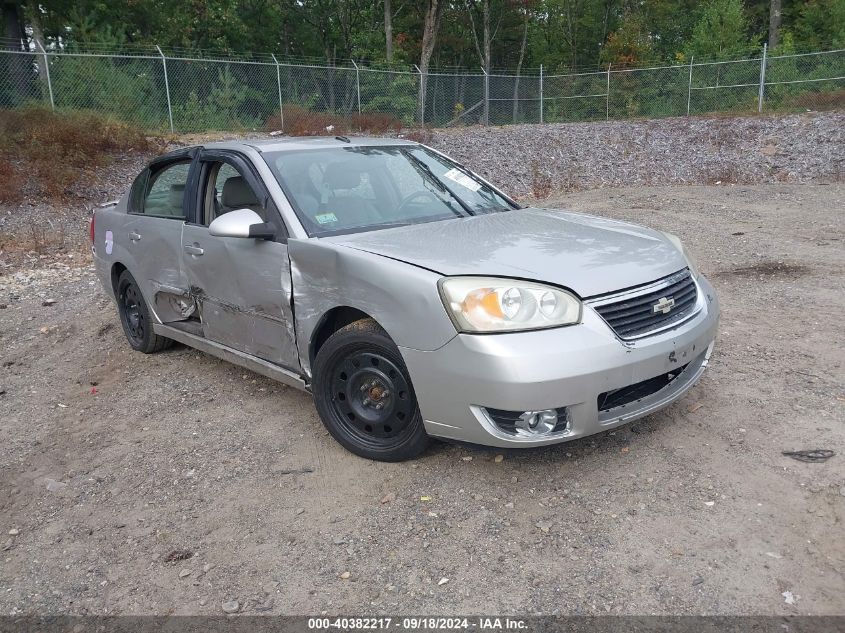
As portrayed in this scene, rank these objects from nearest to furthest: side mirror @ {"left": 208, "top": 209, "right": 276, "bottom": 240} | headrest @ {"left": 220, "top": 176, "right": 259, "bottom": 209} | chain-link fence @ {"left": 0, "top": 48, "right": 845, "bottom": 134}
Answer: side mirror @ {"left": 208, "top": 209, "right": 276, "bottom": 240} < headrest @ {"left": 220, "top": 176, "right": 259, "bottom": 209} < chain-link fence @ {"left": 0, "top": 48, "right": 845, "bottom": 134}

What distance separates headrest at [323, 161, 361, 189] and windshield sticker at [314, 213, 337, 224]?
0.94ft

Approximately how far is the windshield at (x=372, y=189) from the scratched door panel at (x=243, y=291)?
0.35 m

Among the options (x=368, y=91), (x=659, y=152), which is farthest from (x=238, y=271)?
(x=368, y=91)

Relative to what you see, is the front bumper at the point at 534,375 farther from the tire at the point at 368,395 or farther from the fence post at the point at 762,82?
the fence post at the point at 762,82

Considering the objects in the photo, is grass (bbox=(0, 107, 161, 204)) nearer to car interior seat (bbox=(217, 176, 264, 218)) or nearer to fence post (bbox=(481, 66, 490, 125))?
car interior seat (bbox=(217, 176, 264, 218))

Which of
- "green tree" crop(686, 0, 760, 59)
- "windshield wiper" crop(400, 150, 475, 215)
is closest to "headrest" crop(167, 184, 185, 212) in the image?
"windshield wiper" crop(400, 150, 475, 215)

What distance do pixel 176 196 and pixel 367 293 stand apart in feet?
7.31

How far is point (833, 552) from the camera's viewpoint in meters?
2.66

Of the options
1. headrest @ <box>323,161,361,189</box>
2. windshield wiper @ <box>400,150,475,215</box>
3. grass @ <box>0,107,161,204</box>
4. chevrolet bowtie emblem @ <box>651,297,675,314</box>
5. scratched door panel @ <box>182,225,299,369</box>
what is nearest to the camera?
chevrolet bowtie emblem @ <box>651,297,675,314</box>

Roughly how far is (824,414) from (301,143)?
11.4 ft

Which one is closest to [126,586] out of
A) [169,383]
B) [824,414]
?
[169,383]

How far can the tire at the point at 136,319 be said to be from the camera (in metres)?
5.35

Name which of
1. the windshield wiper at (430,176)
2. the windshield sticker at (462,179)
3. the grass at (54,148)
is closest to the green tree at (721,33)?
the grass at (54,148)

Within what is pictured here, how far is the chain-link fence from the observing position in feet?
55.5
